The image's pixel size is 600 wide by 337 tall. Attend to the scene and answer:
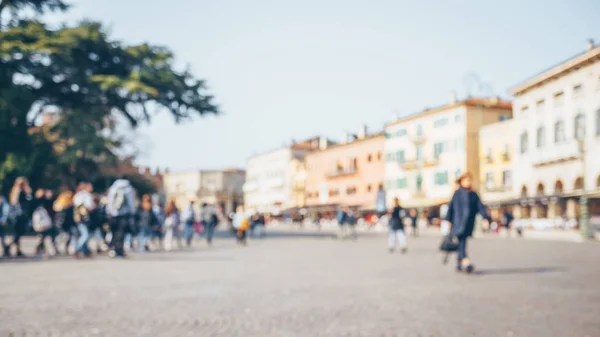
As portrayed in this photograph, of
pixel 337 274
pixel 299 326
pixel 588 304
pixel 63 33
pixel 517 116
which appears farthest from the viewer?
pixel 517 116

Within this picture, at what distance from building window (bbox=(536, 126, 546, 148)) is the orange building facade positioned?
27808 millimetres

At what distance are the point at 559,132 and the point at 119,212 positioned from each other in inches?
1527

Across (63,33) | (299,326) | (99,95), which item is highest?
(63,33)

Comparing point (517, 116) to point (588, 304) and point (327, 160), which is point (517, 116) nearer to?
point (327, 160)

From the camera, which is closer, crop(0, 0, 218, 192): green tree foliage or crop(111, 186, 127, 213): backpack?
crop(111, 186, 127, 213): backpack

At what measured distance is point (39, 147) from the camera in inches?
1275

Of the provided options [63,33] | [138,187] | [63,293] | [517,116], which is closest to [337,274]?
[63,293]

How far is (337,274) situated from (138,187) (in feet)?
89.1

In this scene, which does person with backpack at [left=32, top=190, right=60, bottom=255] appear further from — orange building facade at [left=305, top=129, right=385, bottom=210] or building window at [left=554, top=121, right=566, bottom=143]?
orange building facade at [left=305, top=129, right=385, bottom=210]

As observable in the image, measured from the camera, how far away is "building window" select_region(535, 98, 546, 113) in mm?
51906

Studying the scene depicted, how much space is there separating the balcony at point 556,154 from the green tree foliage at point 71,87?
85.6 feet

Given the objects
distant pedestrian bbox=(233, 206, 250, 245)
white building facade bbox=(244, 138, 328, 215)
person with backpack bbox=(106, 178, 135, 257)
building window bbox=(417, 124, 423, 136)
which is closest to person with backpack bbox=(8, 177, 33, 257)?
person with backpack bbox=(106, 178, 135, 257)

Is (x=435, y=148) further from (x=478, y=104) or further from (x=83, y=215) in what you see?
(x=83, y=215)

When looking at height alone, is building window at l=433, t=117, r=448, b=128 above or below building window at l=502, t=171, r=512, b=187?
above
